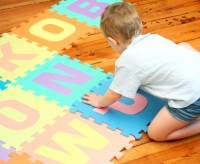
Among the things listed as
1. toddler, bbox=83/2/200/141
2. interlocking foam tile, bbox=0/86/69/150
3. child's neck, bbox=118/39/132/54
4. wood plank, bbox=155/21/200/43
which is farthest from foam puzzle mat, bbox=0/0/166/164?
wood plank, bbox=155/21/200/43

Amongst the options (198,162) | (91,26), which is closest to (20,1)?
(91,26)

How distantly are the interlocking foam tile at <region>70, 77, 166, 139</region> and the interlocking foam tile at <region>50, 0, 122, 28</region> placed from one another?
1.93ft

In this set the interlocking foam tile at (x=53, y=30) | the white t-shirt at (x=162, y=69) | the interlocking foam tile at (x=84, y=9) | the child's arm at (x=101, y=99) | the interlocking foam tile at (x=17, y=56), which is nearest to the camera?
the white t-shirt at (x=162, y=69)

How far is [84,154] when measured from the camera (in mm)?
1231

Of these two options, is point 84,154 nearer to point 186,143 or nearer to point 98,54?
point 186,143

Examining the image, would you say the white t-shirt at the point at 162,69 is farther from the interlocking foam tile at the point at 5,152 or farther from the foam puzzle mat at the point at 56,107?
the interlocking foam tile at the point at 5,152

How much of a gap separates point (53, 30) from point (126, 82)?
71 cm

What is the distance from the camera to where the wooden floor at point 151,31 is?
1232 millimetres

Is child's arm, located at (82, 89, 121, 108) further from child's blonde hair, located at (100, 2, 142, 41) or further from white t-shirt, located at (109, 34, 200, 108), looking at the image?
child's blonde hair, located at (100, 2, 142, 41)

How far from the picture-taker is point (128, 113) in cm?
136

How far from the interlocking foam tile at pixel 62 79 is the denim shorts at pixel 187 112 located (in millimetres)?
408

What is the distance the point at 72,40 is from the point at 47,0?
431mm

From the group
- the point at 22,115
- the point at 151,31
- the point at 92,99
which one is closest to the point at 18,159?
the point at 22,115

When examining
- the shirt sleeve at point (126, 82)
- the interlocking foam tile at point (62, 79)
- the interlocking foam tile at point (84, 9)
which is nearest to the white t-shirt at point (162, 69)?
the shirt sleeve at point (126, 82)
